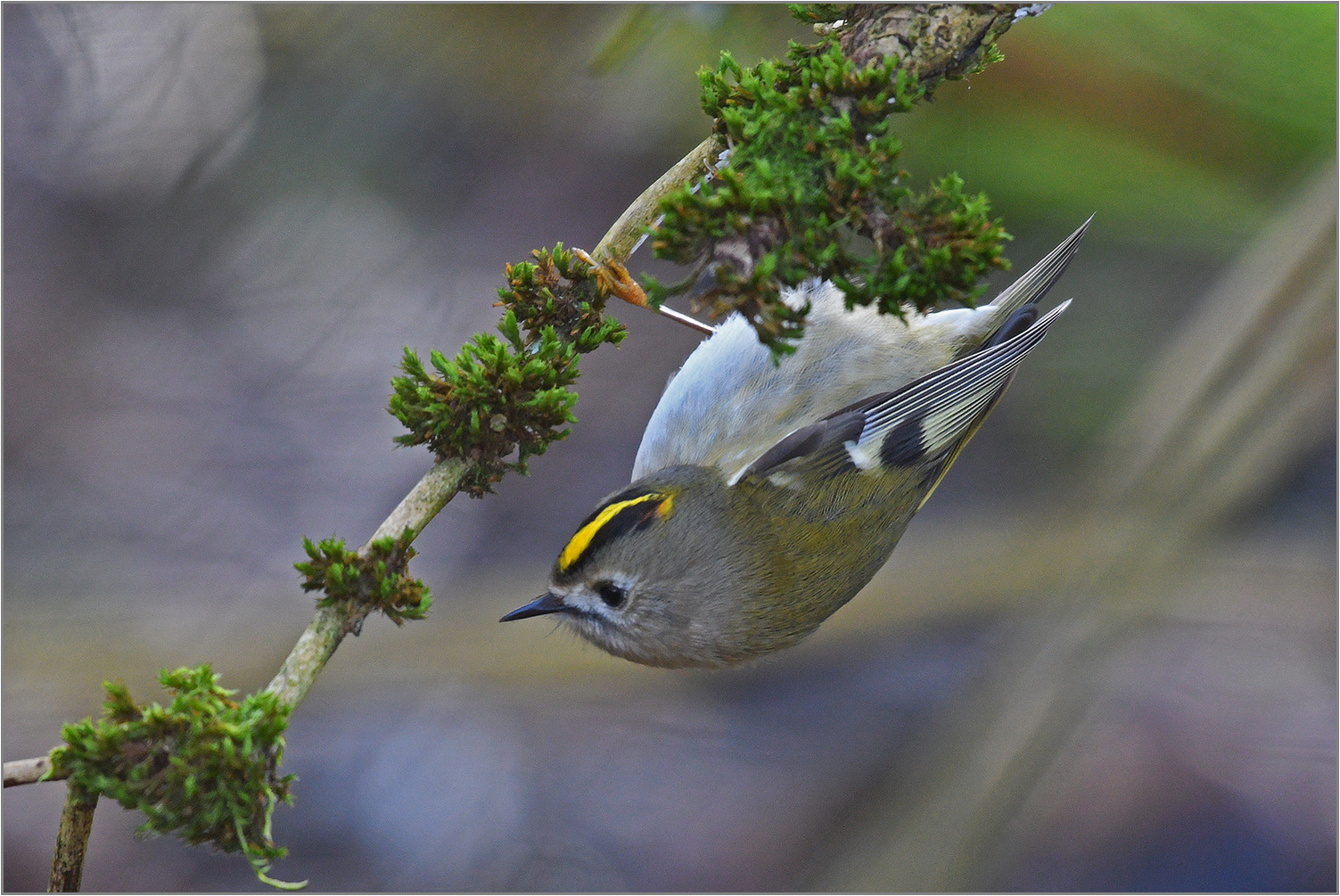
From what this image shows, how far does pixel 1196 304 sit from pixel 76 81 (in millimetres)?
3666

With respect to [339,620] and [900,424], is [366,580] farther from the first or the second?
[900,424]

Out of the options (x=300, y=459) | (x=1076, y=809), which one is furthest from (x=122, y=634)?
(x=1076, y=809)

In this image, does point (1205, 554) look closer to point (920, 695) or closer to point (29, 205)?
point (920, 695)

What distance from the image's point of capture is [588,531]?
1.91 m

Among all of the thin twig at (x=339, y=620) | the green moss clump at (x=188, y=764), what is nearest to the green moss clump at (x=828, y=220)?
the thin twig at (x=339, y=620)

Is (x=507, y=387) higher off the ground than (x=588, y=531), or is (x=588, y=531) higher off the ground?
(x=507, y=387)

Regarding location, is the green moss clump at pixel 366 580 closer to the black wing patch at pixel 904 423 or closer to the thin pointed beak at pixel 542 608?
the thin pointed beak at pixel 542 608

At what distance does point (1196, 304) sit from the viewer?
316 cm

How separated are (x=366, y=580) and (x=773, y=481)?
0.94 meters

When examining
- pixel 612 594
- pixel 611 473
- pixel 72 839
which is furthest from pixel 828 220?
pixel 611 473

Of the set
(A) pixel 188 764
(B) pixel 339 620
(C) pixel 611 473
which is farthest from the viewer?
(C) pixel 611 473

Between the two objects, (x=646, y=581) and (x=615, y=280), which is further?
(x=646, y=581)

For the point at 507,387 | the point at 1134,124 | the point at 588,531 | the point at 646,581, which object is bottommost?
the point at 646,581

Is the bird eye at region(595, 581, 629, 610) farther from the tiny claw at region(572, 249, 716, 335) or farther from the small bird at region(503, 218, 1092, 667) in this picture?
the tiny claw at region(572, 249, 716, 335)
